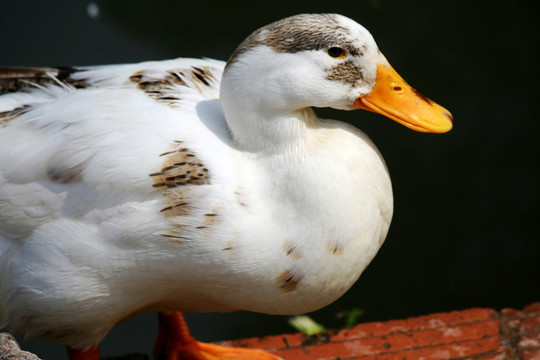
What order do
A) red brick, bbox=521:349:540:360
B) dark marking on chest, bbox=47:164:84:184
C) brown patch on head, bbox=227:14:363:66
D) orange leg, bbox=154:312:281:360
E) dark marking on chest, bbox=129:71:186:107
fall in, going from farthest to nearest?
orange leg, bbox=154:312:281:360 → red brick, bbox=521:349:540:360 → dark marking on chest, bbox=129:71:186:107 → dark marking on chest, bbox=47:164:84:184 → brown patch on head, bbox=227:14:363:66

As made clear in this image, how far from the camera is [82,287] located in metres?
2.29

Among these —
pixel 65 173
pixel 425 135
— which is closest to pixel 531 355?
pixel 65 173

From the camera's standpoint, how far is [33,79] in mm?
2639

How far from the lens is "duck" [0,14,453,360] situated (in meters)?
2.17

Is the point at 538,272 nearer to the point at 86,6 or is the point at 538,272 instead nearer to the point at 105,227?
the point at 105,227

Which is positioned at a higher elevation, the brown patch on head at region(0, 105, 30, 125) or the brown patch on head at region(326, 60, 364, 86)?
the brown patch on head at region(326, 60, 364, 86)

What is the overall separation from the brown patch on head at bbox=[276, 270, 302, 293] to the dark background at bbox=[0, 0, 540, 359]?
160cm

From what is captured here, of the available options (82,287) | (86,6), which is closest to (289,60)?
(82,287)

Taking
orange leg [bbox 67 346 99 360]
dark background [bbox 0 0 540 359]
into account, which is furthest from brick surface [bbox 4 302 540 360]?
dark background [bbox 0 0 540 359]

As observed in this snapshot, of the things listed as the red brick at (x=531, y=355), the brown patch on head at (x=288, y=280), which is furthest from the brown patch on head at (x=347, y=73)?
the red brick at (x=531, y=355)

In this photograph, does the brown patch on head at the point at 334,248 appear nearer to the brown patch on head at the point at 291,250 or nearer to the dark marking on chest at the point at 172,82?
the brown patch on head at the point at 291,250

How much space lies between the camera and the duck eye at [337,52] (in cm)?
215

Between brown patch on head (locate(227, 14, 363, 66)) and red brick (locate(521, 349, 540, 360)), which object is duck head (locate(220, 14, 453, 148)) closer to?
brown patch on head (locate(227, 14, 363, 66))

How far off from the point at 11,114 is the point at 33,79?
0.73 ft
